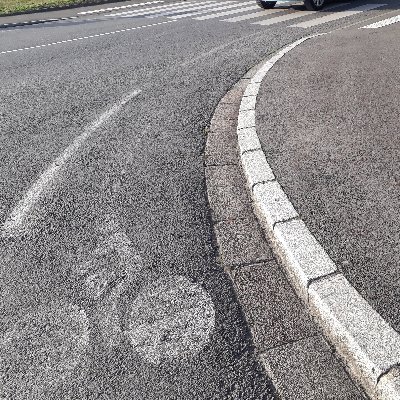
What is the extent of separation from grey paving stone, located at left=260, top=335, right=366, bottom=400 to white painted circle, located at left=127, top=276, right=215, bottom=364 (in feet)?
1.23

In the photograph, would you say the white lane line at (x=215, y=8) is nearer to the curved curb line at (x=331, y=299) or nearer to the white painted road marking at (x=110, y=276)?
the curved curb line at (x=331, y=299)

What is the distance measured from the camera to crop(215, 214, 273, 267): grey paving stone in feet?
10.2

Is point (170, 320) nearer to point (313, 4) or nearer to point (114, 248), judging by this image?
point (114, 248)

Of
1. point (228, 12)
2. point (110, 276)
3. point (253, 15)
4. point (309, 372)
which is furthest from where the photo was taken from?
point (228, 12)

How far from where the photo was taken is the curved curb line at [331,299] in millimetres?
2199

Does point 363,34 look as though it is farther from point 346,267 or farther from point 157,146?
point 346,267

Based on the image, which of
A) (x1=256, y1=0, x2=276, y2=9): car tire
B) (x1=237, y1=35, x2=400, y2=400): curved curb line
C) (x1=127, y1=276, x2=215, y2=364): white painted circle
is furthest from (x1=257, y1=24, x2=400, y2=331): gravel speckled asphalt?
(x1=256, y1=0, x2=276, y2=9): car tire

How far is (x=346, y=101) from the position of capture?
546 cm

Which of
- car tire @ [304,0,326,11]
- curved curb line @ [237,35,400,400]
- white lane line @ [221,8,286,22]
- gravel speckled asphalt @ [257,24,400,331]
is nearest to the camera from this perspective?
curved curb line @ [237,35,400,400]

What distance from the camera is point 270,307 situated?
8.88ft

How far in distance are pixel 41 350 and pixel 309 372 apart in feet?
4.34

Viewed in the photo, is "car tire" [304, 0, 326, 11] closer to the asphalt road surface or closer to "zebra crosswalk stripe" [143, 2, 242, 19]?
"zebra crosswalk stripe" [143, 2, 242, 19]

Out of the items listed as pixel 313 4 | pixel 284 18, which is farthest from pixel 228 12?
pixel 313 4

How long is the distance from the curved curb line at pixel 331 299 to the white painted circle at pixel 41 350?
1228 millimetres
